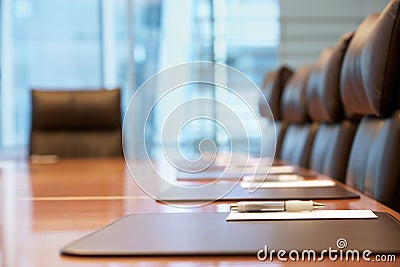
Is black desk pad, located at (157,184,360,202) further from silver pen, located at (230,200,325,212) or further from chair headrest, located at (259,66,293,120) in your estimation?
chair headrest, located at (259,66,293,120)

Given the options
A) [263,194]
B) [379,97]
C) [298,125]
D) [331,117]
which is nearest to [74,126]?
[298,125]

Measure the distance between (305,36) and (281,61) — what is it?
30cm

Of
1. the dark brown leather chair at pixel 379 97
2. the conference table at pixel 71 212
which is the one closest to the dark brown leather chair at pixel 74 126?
the conference table at pixel 71 212

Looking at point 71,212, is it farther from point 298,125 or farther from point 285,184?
point 298,125

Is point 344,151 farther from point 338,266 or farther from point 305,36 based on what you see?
point 305,36

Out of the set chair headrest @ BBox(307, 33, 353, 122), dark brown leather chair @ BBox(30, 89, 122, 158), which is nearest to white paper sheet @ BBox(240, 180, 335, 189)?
chair headrest @ BBox(307, 33, 353, 122)

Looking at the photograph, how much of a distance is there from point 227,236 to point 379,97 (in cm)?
94

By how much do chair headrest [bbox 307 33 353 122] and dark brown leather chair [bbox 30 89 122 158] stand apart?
1324 millimetres

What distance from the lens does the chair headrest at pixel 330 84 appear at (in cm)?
221

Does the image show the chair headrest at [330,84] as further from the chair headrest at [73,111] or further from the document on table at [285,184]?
the chair headrest at [73,111]

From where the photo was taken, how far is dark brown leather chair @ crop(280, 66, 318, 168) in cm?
298

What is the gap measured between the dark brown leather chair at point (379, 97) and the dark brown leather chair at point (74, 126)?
1.94 metres

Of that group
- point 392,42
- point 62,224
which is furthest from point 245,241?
point 392,42

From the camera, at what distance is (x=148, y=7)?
614cm
